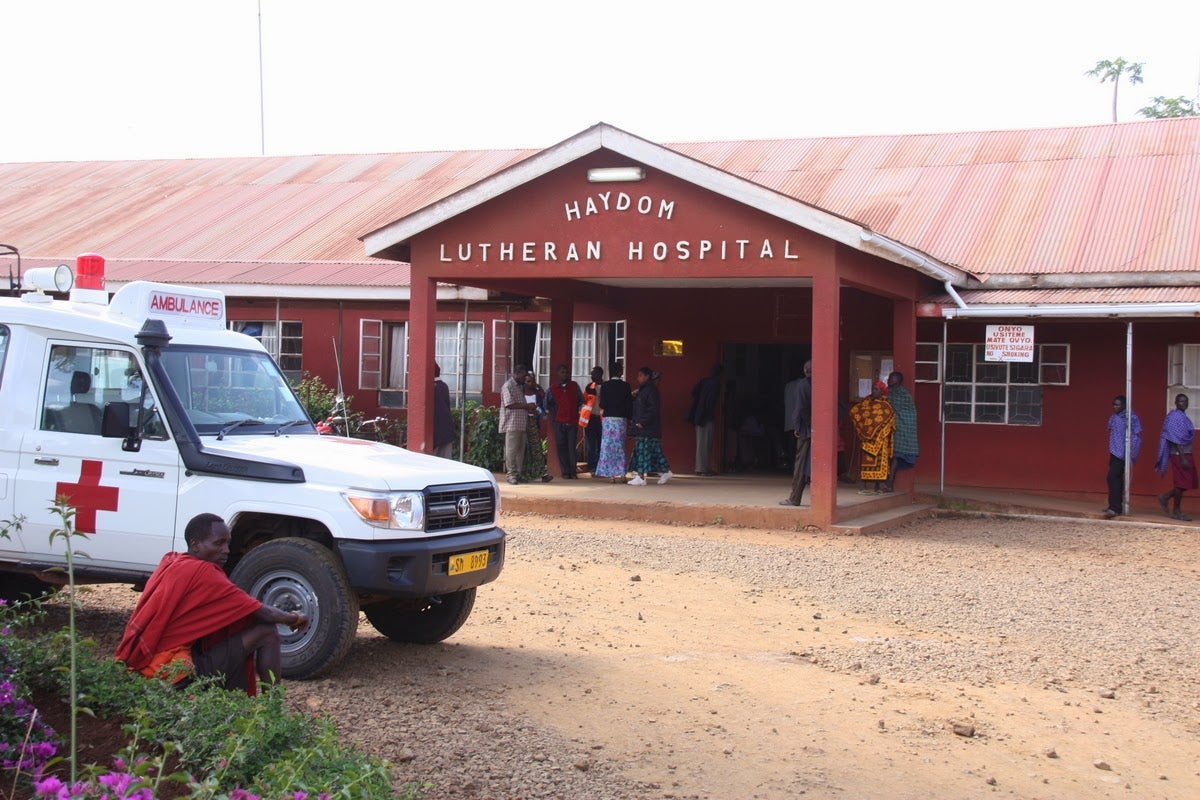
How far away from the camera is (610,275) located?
14.4 m

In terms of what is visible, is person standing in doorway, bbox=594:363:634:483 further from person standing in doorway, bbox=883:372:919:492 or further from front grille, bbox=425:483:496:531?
front grille, bbox=425:483:496:531

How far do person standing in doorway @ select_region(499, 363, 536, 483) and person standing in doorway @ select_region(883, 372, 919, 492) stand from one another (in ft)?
15.3

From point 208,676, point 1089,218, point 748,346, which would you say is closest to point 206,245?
point 748,346

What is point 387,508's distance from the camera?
22.2ft

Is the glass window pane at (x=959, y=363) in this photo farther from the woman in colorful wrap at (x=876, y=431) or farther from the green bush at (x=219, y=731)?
the green bush at (x=219, y=731)

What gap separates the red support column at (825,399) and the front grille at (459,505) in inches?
260

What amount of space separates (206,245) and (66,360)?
14.7 m

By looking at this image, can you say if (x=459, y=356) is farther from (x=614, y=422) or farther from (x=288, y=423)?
(x=288, y=423)

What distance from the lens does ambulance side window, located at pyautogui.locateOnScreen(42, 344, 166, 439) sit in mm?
7293

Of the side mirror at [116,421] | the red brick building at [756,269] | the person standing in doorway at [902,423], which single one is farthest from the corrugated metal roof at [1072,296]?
Result: the side mirror at [116,421]

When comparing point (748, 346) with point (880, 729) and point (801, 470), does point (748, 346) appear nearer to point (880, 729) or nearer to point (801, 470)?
point (801, 470)

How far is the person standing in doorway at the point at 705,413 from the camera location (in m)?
18.1

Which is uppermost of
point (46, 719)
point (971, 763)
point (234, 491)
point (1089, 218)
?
Result: point (1089, 218)

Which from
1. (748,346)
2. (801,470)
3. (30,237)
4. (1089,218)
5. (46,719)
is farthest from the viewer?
(30,237)
